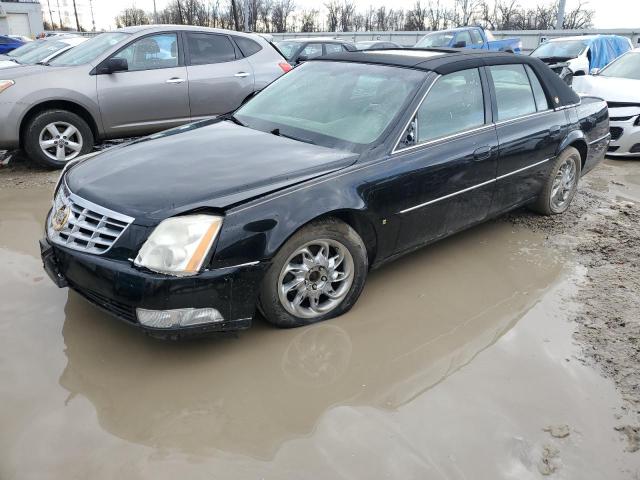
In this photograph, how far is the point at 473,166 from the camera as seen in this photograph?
12.7 feet

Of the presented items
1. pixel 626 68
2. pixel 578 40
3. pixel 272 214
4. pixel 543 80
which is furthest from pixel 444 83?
pixel 578 40

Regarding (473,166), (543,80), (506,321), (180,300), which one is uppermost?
(543,80)

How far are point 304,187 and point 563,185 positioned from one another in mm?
3198

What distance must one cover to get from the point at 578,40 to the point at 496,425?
44.8 ft

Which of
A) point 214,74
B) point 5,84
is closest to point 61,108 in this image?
point 5,84

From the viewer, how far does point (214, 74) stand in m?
7.04

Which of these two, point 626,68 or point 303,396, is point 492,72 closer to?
point 303,396

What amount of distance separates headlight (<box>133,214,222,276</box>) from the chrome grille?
177 millimetres

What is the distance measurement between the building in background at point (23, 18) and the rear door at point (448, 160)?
47.0m

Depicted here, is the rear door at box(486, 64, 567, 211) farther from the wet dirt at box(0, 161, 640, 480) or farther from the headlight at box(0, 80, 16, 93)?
the headlight at box(0, 80, 16, 93)

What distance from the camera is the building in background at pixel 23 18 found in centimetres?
4266

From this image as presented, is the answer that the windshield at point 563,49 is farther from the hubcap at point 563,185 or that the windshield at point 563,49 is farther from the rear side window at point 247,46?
the hubcap at point 563,185

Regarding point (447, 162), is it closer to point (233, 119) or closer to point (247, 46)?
point (233, 119)

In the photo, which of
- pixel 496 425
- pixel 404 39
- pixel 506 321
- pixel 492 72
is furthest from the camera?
pixel 404 39
